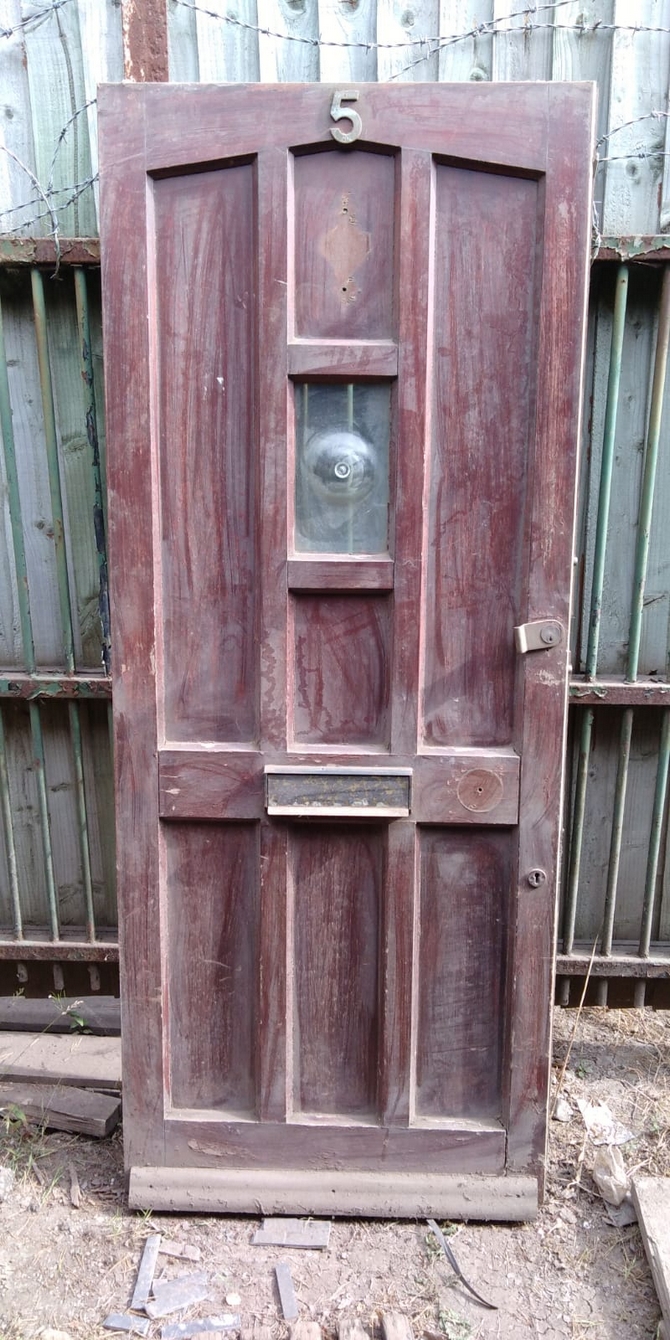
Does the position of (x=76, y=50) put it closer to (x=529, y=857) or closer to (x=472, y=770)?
(x=472, y=770)

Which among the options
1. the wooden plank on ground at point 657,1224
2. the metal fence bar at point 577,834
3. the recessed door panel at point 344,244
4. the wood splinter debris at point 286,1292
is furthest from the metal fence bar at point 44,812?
the wooden plank on ground at point 657,1224

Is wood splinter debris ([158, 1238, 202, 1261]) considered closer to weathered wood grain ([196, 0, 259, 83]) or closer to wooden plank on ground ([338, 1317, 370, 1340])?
wooden plank on ground ([338, 1317, 370, 1340])

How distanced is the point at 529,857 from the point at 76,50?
262 centimetres

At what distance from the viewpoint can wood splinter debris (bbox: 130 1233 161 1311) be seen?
194cm

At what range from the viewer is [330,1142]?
218 centimetres

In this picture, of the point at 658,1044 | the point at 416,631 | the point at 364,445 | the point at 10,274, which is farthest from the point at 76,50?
the point at 658,1044

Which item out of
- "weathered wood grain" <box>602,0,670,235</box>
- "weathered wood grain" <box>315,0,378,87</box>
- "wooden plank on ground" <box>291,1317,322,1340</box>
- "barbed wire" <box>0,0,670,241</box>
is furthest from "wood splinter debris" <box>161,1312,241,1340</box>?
"weathered wood grain" <box>315,0,378,87</box>

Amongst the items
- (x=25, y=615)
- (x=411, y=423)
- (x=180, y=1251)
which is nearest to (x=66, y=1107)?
(x=180, y=1251)

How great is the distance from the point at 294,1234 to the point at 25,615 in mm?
1902

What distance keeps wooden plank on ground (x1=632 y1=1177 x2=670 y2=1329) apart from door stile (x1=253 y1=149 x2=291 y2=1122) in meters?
0.95

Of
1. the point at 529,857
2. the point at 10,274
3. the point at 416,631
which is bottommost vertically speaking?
the point at 529,857

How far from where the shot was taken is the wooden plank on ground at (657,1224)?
76.0 inches

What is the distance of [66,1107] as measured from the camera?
2.49 meters

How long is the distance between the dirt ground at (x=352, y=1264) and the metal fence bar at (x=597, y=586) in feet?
2.42
